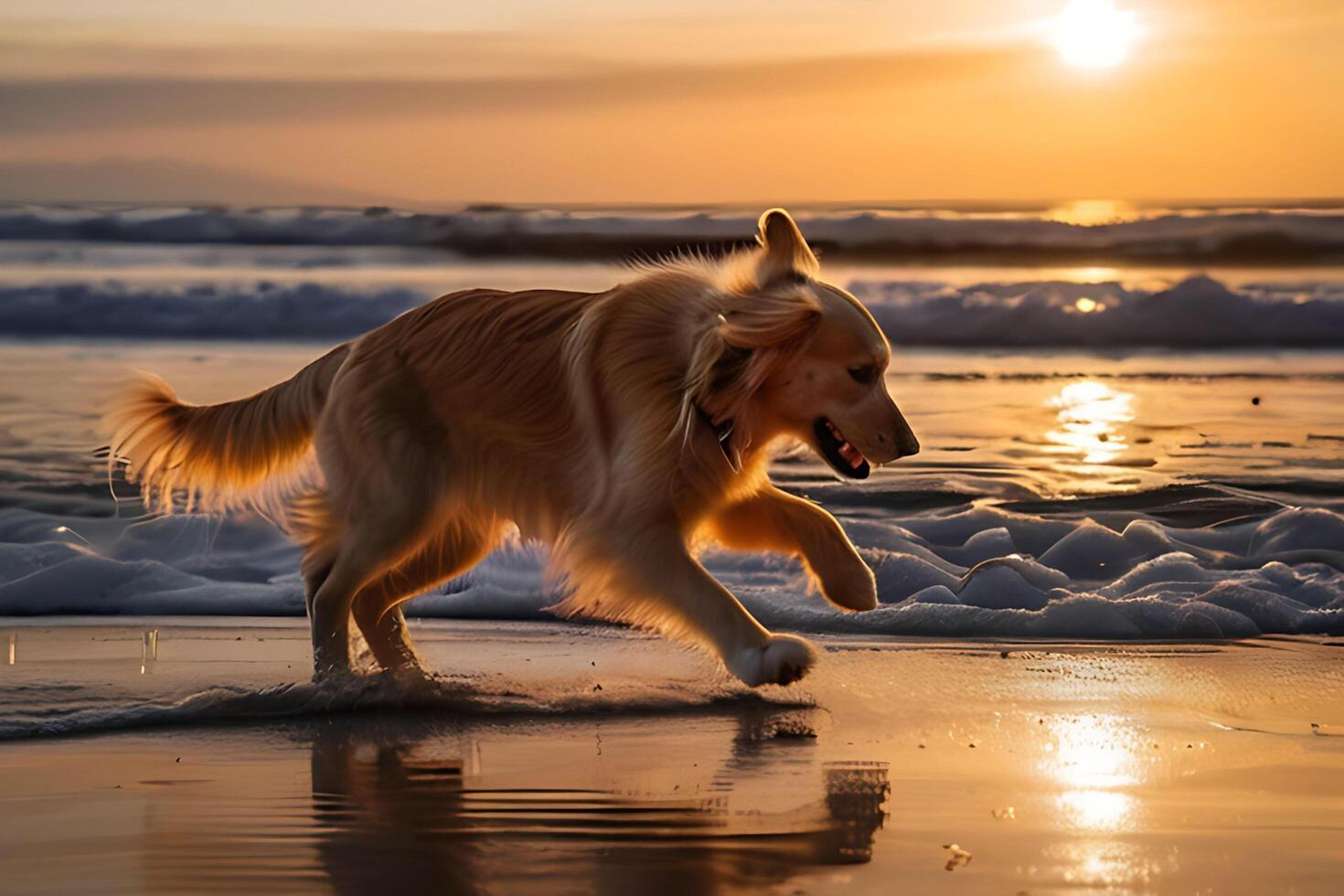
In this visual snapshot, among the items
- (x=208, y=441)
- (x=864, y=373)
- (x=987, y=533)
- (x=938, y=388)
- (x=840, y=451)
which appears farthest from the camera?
(x=938, y=388)

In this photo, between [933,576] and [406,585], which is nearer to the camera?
[406,585]

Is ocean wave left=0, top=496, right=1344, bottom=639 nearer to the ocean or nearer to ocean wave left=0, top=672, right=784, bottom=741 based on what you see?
the ocean

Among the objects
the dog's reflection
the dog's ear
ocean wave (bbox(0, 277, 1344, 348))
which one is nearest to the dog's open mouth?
the dog's ear

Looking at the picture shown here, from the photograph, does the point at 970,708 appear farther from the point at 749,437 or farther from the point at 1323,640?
the point at 1323,640

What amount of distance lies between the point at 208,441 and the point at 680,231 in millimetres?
18126

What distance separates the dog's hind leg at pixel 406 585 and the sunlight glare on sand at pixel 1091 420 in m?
5.25

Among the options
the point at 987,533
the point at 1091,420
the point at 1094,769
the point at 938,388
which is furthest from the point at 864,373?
the point at 938,388

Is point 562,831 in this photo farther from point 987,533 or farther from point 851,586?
point 987,533

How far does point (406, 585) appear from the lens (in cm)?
641

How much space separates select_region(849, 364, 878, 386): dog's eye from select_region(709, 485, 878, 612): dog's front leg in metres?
0.47

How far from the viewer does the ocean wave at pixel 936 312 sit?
58.0ft

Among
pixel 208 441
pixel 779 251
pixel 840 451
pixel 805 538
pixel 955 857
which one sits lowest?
pixel 955 857

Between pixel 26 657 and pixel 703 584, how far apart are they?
8.25ft

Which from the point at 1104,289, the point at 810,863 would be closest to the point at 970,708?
the point at 810,863
